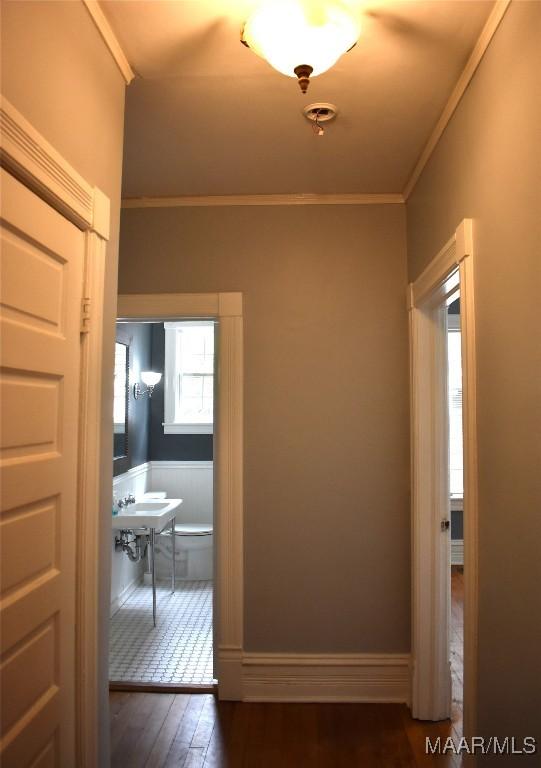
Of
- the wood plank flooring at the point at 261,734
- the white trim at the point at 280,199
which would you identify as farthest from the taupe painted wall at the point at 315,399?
the wood plank flooring at the point at 261,734

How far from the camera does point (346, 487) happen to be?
2904mm

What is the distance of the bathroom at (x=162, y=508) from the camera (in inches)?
133

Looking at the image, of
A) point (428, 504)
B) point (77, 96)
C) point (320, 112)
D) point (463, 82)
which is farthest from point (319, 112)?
point (428, 504)

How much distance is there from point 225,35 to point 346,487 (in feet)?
6.85

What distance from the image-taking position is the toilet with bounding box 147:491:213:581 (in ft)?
15.5

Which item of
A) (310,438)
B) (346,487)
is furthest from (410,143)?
(346,487)

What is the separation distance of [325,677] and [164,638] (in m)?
1.24

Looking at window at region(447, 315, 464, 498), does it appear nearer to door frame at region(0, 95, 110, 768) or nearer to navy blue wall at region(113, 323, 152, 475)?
navy blue wall at region(113, 323, 152, 475)

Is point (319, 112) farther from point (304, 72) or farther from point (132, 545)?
point (132, 545)

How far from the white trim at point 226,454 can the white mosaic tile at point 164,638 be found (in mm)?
305

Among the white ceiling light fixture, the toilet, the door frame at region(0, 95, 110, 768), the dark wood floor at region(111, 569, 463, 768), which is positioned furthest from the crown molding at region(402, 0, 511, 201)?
the toilet

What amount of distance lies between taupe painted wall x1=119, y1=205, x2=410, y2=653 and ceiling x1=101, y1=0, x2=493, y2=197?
9.8 inches

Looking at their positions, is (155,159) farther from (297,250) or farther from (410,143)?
(410,143)

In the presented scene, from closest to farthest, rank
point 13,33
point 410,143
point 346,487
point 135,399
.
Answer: point 13,33, point 410,143, point 346,487, point 135,399
